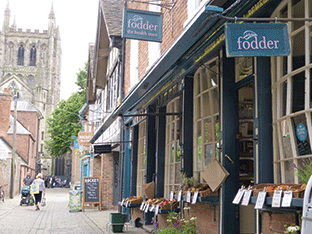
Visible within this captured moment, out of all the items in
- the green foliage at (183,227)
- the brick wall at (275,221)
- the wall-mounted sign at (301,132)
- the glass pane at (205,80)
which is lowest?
the green foliage at (183,227)

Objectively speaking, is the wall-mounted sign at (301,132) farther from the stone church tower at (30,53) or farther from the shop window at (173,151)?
the stone church tower at (30,53)

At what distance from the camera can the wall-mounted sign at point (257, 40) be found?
14.2 feet

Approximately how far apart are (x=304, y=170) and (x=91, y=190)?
49.8 ft

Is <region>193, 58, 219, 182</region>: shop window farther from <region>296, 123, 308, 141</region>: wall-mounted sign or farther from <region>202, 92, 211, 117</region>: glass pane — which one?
<region>296, 123, 308, 141</region>: wall-mounted sign

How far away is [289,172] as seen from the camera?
16.8ft

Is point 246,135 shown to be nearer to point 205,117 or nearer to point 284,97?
point 205,117

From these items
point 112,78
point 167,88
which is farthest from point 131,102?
point 112,78

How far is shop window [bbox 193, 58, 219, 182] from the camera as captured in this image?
7594 mm

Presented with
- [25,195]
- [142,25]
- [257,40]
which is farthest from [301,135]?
[25,195]

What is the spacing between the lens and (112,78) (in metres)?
20.1

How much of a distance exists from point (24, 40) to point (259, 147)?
367 feet

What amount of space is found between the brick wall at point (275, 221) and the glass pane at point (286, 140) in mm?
709

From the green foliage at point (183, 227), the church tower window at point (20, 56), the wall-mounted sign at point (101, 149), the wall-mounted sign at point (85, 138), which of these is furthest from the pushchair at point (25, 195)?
the church tower window at point (20, 56)

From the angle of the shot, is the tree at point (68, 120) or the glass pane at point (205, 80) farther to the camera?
the tree at point (68, 120)
